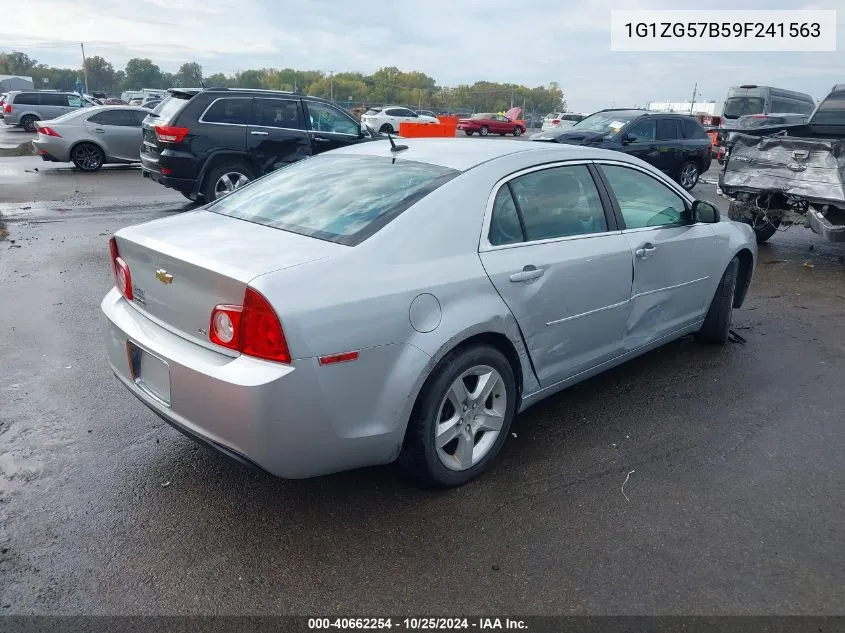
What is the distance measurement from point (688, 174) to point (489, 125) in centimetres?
2550

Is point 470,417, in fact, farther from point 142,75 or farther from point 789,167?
point 142,75

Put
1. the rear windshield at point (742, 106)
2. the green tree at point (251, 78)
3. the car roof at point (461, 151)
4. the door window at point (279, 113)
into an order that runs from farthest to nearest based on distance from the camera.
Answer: the green tree at point (251, 78) < the rear windshield at point (742, 106) < the door window at point (279, 113) < the car roof at point (461, 151)

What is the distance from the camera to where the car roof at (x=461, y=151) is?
3.59 meters

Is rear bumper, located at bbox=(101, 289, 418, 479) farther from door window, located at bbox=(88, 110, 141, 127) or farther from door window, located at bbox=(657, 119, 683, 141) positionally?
door window, located at bbox=(88, 110, 141, 127)

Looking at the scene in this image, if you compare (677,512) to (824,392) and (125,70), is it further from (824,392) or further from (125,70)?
(125,70)

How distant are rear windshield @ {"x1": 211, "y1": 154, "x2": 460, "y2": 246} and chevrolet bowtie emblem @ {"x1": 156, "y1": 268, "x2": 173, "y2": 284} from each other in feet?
1.85

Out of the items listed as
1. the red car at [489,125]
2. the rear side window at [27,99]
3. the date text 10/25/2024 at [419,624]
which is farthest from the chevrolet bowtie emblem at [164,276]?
the red car at [489,125]

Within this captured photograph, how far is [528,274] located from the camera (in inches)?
132

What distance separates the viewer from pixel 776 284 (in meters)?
7.39

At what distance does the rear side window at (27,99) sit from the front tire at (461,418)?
30.6m

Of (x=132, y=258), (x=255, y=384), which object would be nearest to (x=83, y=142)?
(x=132, y=258)

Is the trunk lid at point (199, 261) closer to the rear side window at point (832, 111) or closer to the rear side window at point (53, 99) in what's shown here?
the rear side window at point (832, 111)

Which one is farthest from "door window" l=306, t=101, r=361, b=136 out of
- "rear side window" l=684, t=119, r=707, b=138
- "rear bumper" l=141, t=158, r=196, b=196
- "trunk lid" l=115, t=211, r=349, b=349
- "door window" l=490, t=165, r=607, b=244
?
"trunk lid" l=115, t=211, r=349, b=349

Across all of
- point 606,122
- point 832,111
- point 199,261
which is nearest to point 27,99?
point 606,122
